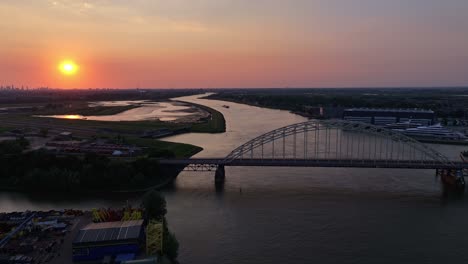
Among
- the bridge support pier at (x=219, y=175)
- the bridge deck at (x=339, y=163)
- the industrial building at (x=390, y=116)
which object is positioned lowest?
the bridge support pier at (x=219, y=175)

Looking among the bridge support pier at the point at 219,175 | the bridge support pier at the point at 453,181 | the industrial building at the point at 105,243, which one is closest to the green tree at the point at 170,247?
the industrial building at the point at 105,243

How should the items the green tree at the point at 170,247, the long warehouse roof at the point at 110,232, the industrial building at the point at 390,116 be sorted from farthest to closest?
the industrial building at the point at 390,116 < the green tree at the point at 170,247 < the long warehouse roof at the point at 110,232

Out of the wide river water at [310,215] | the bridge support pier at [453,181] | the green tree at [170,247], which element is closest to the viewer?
the green tree at [170,247]

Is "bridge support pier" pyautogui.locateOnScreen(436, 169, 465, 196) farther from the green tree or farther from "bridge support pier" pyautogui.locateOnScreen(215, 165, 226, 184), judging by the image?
the green tree

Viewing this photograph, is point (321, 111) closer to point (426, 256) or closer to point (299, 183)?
point (299, 183)

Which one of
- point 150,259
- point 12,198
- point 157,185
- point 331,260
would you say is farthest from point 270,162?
point 12,198

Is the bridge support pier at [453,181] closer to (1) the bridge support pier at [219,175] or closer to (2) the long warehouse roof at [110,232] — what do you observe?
(1) the bridge support pier at [219,175]
